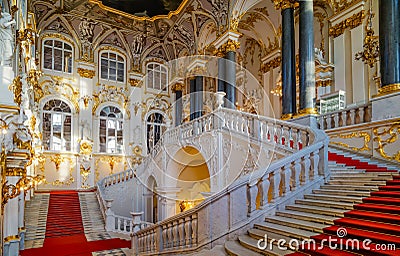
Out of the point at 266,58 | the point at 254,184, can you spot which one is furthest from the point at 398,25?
the point at 266,58

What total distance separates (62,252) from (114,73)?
37.0 ft

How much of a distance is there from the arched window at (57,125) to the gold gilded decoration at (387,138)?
13304 mm

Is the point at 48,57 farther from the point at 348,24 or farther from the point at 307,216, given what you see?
the point at 307,216

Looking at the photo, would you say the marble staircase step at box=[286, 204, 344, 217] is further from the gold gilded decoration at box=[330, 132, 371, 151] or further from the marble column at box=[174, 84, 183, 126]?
the marble column at box=[174, 84, 183, 126]

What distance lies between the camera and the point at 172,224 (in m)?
4.90

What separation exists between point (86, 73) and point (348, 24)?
12477 millimetres

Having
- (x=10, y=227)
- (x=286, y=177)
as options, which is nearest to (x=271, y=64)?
(x=286, y=177)

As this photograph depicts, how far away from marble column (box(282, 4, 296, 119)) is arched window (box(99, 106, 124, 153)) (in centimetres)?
998

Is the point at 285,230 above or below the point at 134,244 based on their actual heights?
above

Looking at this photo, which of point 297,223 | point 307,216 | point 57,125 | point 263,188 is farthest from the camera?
point 57,125

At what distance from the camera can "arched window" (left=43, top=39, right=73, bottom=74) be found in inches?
Result: 569

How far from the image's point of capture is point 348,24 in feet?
32.6

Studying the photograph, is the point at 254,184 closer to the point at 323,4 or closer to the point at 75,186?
the point at 323,4

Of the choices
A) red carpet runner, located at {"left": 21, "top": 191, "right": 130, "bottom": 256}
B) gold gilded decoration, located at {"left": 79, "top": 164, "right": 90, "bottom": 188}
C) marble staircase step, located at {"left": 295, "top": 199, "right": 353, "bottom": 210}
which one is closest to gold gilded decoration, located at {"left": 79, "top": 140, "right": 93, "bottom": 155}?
gold gilded decoration, located at {"left": 79, "top": 164, "right": 90, "bottom": 188}
